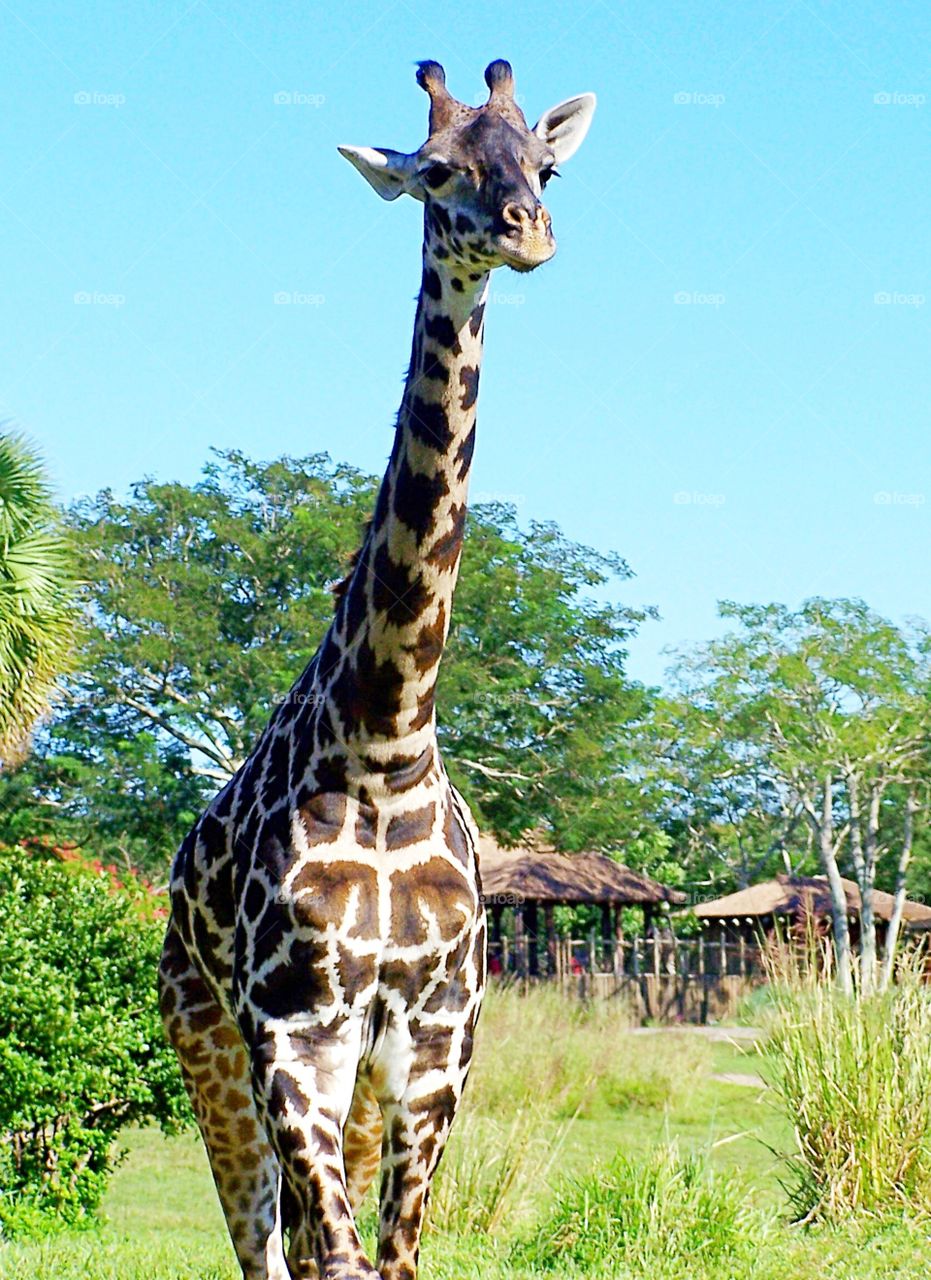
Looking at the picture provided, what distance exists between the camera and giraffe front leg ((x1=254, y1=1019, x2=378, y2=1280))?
4.23 meters

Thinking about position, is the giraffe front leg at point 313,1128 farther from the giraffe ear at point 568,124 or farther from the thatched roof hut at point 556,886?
the thatched roof hut at point 556,886

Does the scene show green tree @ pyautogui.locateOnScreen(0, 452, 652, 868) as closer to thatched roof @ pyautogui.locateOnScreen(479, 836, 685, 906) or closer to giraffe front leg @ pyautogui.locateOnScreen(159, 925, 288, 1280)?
thatched roof @ pyautogui.locateOnScreen(479, 836, 685, 906)

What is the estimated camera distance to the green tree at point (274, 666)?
2784 cm

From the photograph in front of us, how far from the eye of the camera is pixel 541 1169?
10.7m

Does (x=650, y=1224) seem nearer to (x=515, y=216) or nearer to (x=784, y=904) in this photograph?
(x=515, y=216)

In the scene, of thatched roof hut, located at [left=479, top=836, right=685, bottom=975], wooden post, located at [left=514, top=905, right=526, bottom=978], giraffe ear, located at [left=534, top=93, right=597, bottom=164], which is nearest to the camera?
giraffe ear, located at [left=534, top=93, right=597, bottom=164]

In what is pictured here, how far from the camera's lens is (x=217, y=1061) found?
5.65 metres

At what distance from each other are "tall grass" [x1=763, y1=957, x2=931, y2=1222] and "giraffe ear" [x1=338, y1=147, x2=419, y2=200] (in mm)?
7143

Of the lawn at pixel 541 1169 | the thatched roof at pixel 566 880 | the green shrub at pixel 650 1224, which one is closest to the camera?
the lawn at pixel 541 1169

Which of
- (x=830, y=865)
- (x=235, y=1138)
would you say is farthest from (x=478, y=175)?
(x=830, y=865)

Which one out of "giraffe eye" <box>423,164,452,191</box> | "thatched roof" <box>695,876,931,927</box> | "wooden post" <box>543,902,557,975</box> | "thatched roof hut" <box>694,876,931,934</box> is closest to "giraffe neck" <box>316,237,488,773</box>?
"giraffe eye" <box>423,164,452,191</box>

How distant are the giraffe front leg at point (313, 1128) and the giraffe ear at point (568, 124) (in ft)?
9.50

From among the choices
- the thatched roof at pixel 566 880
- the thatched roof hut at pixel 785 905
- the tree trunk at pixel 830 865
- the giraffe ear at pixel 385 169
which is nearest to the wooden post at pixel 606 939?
the thatched roof at pixel 566 880

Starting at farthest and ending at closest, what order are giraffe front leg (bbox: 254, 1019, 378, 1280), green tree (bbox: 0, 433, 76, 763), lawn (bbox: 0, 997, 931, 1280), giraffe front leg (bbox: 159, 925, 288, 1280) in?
1. green tree (bbox: 0, 433, 76, 763)
2. lawn (bbox: 0, 997, 931, 1280)
3. giraffe front leg (bbox: 159, 925, 288, 1280)
4. giraffe front leg (bbox: 254, 1019, 378, 1280)
